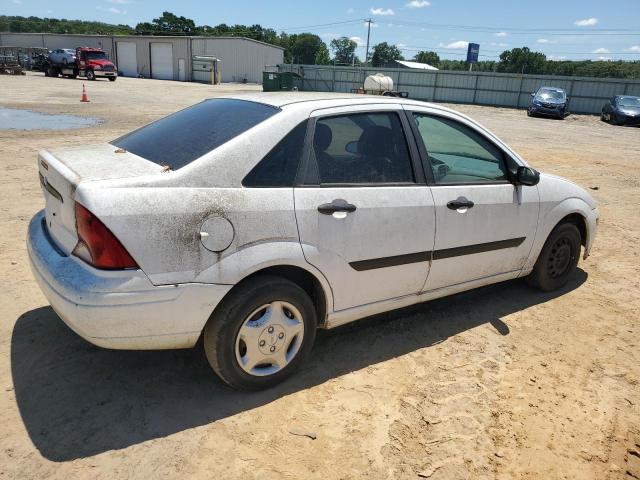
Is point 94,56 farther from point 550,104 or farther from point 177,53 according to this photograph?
point 550,104

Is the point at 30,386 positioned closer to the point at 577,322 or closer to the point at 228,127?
the point at 228,127

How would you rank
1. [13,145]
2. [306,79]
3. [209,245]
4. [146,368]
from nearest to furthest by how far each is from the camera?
1. [209,245]
2. [146,368]
3. [13,145]
4. [306,79]

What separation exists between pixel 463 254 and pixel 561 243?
57.0 inches

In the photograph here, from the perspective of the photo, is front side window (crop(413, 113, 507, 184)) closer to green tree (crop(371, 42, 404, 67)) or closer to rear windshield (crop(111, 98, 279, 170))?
rear windshield (crop(111, 98, 279, 170))

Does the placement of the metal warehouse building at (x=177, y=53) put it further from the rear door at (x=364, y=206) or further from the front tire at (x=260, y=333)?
the front tire at (x=260, y=333)

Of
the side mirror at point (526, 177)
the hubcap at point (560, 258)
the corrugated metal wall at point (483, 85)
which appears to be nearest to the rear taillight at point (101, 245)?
the side mirror at point (526, 177)

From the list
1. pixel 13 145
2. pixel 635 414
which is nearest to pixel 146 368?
pixel 635 414

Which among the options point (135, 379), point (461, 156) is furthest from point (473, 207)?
point (135, 379)

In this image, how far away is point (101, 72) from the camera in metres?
38.9

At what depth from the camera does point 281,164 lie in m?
2.83

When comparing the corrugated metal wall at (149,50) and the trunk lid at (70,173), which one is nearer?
the trunk lid at (70,173)

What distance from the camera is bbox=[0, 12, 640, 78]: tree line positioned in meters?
100

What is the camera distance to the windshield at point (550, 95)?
27.5 m

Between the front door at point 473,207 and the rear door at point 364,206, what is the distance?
14 cm
